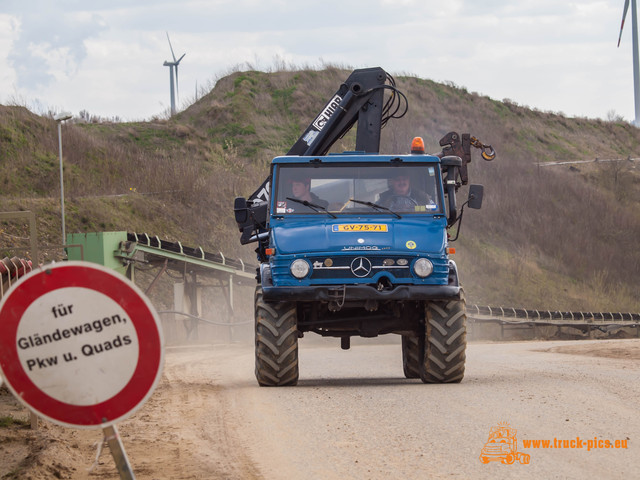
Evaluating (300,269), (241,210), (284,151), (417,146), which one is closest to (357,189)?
(300,269)

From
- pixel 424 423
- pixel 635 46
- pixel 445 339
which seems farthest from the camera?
pixel 635 46

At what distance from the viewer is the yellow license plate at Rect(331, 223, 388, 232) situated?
12.8m

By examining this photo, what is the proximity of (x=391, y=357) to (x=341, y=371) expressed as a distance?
4961mm

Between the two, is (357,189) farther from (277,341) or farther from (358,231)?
(277,341)

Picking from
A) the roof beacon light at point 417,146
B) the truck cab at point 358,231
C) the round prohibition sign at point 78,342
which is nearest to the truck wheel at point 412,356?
the truck cab at point 358,231

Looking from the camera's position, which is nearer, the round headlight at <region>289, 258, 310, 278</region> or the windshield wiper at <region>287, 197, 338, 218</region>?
the round headlight at <region>289, 258, 310, 278</region>

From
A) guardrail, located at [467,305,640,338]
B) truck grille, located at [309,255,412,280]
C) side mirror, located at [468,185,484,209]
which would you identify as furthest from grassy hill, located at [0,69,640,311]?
side mirror, located at [468,185,484,209]

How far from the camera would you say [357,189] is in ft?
43.9

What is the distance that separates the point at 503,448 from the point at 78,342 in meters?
4.22

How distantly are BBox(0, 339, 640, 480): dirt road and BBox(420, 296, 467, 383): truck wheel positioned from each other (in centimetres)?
35

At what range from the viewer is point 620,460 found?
730 cm

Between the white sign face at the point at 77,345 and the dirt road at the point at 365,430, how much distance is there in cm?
262

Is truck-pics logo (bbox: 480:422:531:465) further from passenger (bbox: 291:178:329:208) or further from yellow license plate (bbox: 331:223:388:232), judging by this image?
passenger (bbox: 291:178:329:208)

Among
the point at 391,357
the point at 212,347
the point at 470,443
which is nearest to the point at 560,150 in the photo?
the point at 212,347
